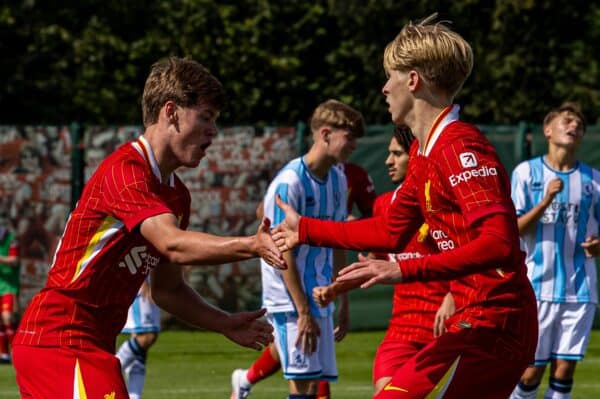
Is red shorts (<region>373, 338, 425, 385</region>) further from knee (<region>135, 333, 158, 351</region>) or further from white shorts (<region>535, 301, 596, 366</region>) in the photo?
knee (<region>135, 333, 158, 351</region>)

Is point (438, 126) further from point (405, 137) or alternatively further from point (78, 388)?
point (405, 137)

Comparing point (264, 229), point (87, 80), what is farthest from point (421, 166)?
point (87, 80)

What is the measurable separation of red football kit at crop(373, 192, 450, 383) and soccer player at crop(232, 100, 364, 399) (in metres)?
0.82

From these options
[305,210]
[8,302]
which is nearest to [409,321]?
[305,210]

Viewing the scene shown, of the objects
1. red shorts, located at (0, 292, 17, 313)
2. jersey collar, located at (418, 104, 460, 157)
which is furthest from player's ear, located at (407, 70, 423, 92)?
red shorts, located at (0, 292, 17, 313)

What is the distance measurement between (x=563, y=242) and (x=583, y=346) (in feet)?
2.74

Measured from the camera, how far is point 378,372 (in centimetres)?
816

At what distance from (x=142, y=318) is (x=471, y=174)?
6.10 meters

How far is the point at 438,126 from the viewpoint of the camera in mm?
5605

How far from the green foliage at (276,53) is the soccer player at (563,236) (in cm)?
1556

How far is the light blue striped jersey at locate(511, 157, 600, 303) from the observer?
1052 cm

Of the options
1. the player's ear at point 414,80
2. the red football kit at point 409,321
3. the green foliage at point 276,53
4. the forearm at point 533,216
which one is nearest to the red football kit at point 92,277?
the player's ear at point 414,80

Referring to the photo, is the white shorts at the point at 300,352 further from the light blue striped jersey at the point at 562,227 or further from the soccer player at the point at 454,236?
the soccer player at the point at 454,236

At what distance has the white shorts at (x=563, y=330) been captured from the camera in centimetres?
1028
